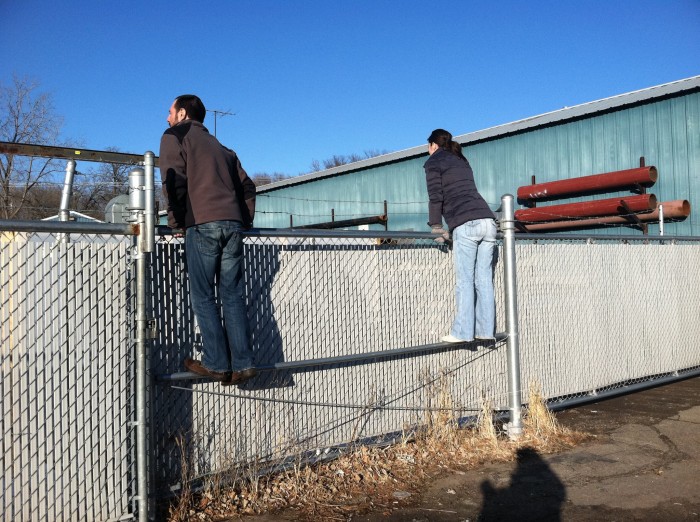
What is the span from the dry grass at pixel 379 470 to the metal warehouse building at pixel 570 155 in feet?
32.8

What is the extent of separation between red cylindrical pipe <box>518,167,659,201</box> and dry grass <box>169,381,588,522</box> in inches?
378

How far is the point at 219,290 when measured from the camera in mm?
4188

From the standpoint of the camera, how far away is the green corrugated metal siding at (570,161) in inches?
543

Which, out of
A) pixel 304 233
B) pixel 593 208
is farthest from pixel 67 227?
pixel 593 208

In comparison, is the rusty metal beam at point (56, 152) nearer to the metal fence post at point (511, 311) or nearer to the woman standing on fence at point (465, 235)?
the woman standing on fence at point (465, 235)

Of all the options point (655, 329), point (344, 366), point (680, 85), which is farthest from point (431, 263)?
point (680, 85)

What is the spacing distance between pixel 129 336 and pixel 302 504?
5.04 feet

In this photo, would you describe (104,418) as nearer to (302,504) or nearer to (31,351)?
(31,351)

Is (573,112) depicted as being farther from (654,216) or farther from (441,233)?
(441,233)

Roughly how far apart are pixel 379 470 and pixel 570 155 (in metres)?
13.2

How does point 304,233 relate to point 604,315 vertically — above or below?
above

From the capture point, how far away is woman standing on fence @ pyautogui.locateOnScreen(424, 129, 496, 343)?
5641 millimetres

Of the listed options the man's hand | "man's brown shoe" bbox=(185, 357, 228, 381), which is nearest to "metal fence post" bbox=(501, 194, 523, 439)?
the man's hand

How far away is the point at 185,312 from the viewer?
13.6 feet
